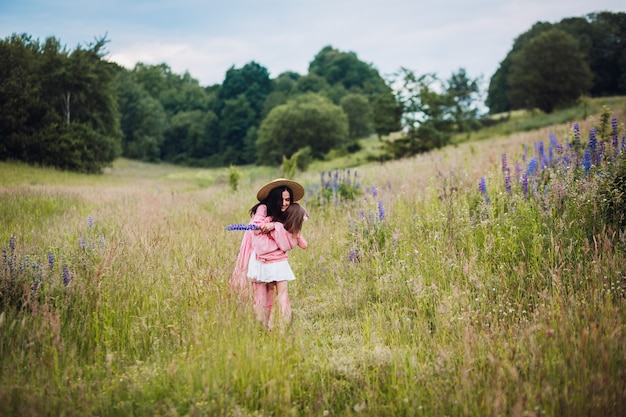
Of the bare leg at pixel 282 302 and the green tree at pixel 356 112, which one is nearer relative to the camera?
the bare leg at pixel 282 302

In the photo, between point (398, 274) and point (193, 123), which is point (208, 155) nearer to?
point (193, 123)

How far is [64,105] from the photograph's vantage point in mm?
26703

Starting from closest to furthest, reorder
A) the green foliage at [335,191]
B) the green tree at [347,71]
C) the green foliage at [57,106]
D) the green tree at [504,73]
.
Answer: the green foliage at [335,191], the green foliage at [57,106], the green tree at [504,73], the green tree at [347,71]

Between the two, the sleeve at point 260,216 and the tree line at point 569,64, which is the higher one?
the tree line at point 569,64

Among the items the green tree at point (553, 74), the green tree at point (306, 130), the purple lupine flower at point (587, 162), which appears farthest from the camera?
the green tree at point (306, 130)

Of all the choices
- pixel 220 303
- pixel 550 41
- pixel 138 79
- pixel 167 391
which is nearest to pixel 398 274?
pixel 220 303

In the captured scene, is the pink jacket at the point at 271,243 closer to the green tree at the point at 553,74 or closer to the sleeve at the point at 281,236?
the sleeve at the point at 281,236

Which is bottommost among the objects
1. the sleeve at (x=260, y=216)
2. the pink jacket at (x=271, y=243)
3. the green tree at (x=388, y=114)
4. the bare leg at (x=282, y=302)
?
the bare leg at (x=282, y=302)

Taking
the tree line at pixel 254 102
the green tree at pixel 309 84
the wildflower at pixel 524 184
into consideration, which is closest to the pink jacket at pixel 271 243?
the wildflower at pixel 524 184

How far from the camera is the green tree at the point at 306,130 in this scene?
49219 mm

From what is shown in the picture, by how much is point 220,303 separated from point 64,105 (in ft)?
90.5

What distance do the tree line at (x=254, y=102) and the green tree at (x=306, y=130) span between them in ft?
0.39

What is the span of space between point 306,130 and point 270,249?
45.3m

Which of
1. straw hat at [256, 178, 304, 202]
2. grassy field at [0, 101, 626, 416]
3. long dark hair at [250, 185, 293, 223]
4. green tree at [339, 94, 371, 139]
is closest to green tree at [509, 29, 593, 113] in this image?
green tree at [339, 94, 371, 139]
